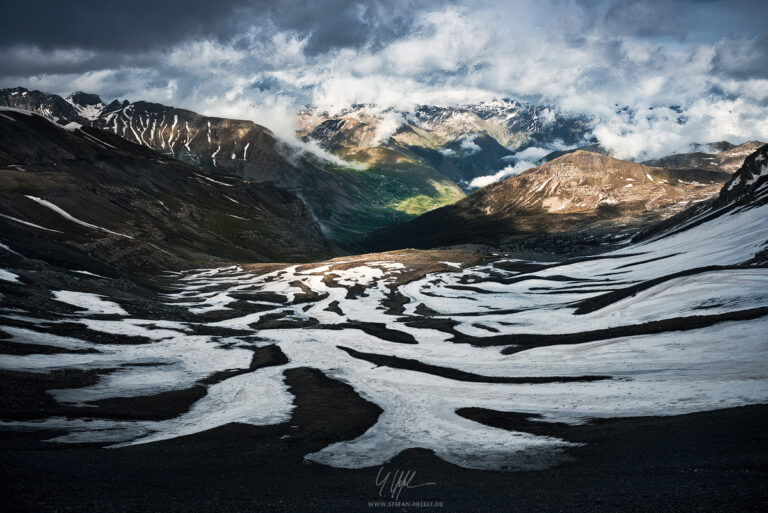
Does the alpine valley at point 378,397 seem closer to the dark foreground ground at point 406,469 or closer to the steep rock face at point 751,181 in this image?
the dark foreground ground at point 406,469

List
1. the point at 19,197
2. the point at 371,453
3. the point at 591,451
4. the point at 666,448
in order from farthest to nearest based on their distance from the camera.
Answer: the point at 19,197, the point at 371,453, the point at 591,451, the point at 666,448

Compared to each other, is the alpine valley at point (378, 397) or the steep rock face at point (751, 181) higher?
the steep rock face at point (751, 181)

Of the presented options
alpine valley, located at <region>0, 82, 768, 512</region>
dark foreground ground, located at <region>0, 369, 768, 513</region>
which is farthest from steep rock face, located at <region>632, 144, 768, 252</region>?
dark foreground ground, located at <region>0, 369, 768, 513</region>

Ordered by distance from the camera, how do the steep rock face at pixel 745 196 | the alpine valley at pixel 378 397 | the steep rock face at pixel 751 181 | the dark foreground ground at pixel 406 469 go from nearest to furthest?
1. the dark foreground ground at pixel 406 469
2. the alpine valley at pixel 378 397
3. the steep rock face at pixel 745 196
4. the steep rock face at pixel 751 181

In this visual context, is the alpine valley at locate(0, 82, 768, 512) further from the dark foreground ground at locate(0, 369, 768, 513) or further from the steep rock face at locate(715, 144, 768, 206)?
the steep rock face at locate(715, 144, 768, 206)

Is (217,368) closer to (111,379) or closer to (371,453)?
(111,379)

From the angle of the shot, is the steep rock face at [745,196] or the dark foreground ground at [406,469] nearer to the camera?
the dark foreground ground at [406,469]

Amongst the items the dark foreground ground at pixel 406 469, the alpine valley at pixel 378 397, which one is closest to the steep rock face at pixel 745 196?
the alpine valley at pixel 378 397

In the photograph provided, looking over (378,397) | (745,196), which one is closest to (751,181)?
(745,196)

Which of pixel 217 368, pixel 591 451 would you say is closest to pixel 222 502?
pixel 591 451

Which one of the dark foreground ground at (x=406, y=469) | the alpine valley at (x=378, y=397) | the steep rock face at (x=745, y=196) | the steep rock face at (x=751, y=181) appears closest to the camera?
the dark foreground ground at (x=406, y=469)
